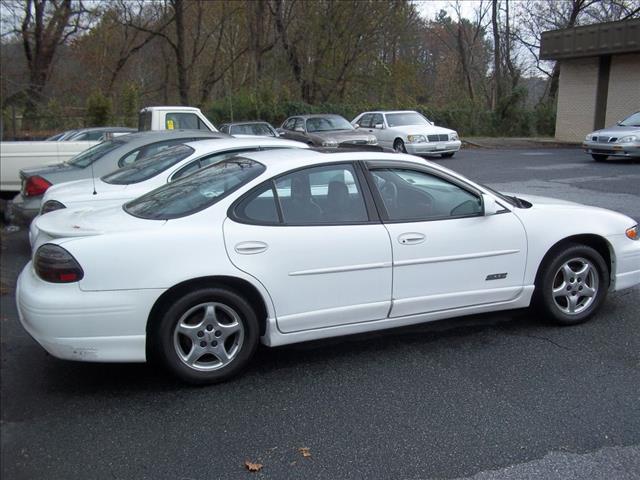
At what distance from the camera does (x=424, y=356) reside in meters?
4.65

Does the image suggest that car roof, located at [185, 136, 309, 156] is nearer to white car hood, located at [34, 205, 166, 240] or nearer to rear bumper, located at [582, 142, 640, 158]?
white car hood, located at [34, 205, 166, 240]

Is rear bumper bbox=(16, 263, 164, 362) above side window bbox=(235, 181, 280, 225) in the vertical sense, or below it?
below

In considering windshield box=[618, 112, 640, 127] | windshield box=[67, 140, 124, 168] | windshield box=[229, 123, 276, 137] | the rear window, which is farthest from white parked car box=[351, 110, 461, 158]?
windshield box=[67, 140, 124, 168]

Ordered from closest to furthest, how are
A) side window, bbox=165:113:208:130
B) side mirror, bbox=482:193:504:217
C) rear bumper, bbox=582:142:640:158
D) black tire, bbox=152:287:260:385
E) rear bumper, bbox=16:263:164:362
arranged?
rear bumper, bbox=16:263:164:362, black tire, bbox=152:287:260:385, side mirror, bbox=482:193:504:217, side window, bbox=165:113:208:130, rear bumper, bbox=582:142:640:158

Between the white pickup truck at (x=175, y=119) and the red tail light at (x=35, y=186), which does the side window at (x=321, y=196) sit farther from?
the white pickup truck at (x=175, y=119)

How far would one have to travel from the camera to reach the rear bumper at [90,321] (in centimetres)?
386

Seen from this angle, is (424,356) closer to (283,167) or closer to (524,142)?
(283,167)

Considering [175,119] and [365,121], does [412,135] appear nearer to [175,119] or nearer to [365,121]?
[365,121]

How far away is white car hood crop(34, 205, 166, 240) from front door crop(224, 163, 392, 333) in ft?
1.99

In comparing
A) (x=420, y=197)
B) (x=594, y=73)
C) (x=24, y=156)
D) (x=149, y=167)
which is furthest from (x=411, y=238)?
(x=594, y=73)

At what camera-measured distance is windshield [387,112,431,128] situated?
71.9 feet

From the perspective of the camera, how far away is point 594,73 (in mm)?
27406

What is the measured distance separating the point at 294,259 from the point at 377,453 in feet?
4.57

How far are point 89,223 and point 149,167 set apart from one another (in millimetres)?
2973
